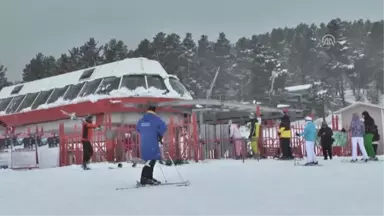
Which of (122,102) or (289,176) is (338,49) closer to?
(122,102)

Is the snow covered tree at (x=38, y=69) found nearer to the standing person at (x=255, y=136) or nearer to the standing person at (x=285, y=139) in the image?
the standing person at (x=255, y=136)

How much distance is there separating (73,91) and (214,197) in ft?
67.4

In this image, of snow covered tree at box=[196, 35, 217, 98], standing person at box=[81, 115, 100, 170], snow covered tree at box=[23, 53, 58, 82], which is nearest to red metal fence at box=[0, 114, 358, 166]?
standing person at box=[81, 115, 100, 170]

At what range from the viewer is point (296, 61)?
8581 centimetres

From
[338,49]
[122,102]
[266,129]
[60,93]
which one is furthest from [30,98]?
[338,49]

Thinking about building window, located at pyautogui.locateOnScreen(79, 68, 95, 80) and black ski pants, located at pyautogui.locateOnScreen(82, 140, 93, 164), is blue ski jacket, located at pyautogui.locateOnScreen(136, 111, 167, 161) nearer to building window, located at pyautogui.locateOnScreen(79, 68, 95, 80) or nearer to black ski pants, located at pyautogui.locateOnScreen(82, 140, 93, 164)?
black ski pants, located at pyautogui.locateOnScreen(82, 140, 93, 164)

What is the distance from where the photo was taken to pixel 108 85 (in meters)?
23.7

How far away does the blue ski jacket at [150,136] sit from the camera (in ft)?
27.5

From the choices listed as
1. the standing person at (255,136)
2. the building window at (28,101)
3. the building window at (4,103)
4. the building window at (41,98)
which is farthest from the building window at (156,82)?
the building window at (4,103)

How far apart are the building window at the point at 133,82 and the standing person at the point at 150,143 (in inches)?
578

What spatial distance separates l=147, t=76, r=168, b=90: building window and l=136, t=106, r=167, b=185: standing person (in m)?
15.0

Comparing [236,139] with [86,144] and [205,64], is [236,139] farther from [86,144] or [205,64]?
[205,64]

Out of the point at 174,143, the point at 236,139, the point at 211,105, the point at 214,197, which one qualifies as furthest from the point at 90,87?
the point at 214,197

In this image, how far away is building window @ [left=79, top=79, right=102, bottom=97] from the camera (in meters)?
24.2
